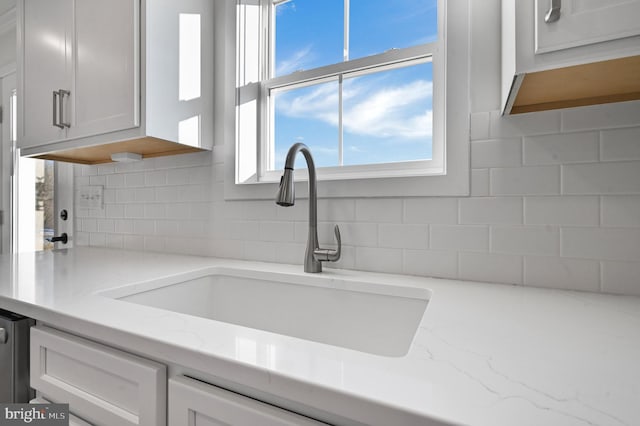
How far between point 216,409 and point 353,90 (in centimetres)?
119

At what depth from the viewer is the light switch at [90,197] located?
6.26 ft

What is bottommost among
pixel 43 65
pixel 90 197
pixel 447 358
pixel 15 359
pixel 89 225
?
pixel 15 359

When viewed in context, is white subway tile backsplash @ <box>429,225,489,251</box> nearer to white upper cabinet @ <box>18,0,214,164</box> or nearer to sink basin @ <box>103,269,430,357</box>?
sink basin @ <box>103,269,430,357</box>

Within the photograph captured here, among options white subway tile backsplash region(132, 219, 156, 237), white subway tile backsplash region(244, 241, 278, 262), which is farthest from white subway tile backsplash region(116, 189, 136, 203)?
white subway tile backsplash region(244, 241, 278, 262)

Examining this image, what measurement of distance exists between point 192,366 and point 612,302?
0.96 meters

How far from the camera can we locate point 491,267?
0.95 metres

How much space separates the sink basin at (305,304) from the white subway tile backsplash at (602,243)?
0.43m

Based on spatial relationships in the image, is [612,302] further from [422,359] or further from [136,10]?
[136,10]

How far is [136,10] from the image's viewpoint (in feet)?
3.97

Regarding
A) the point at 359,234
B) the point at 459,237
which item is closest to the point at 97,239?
the point at 359,234

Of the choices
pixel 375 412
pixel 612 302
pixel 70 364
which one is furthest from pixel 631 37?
pixel 70 364

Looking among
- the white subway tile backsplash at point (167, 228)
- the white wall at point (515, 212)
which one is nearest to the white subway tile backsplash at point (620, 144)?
the white wall at point (515, 212)

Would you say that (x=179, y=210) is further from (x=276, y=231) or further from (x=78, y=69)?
(x=78, y=69)

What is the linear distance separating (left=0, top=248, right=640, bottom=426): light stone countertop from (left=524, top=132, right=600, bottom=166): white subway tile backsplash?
370mm
